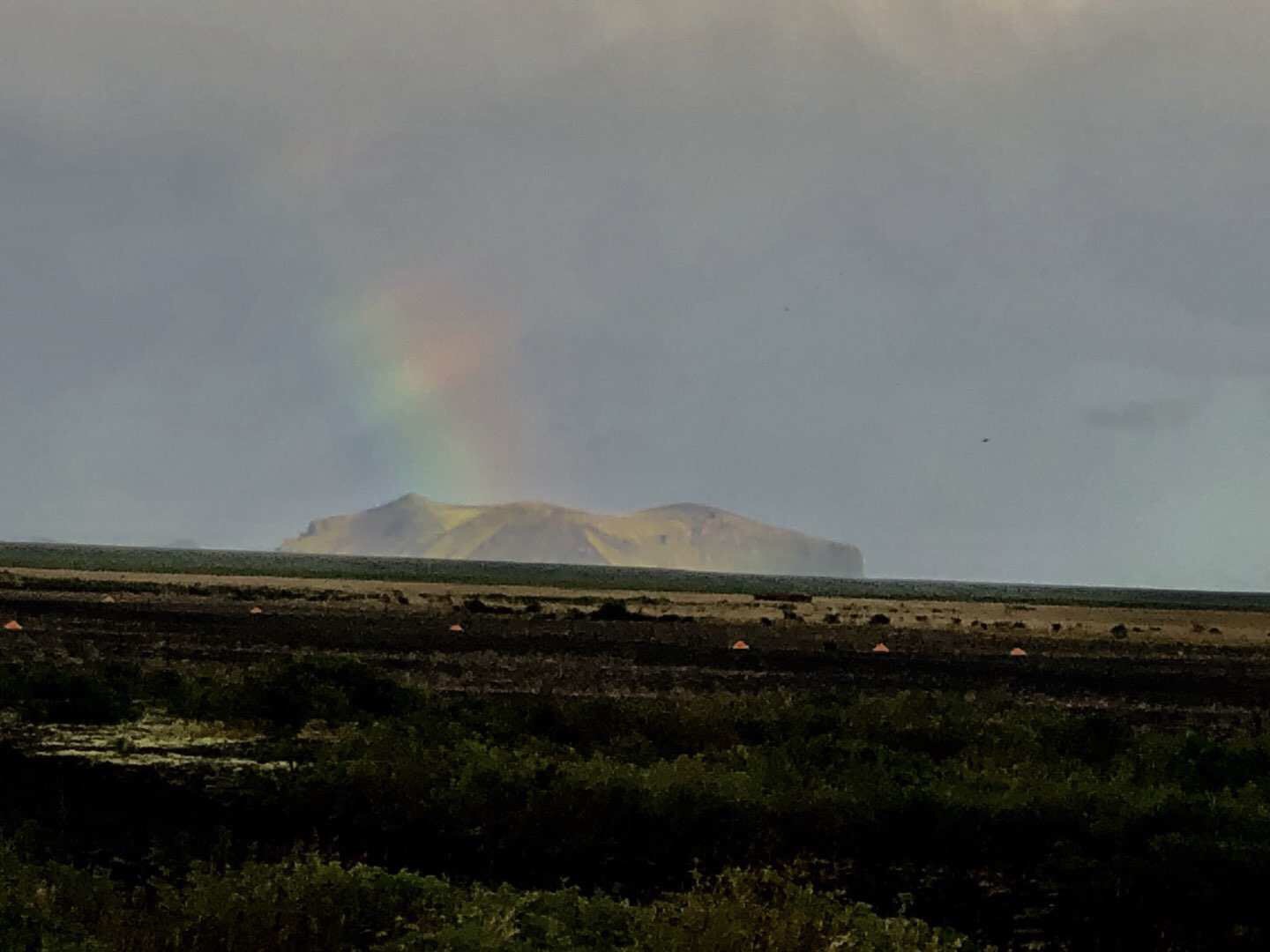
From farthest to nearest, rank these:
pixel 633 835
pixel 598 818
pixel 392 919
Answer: pixel 598 818
pixel 633 835
pixel 392 919

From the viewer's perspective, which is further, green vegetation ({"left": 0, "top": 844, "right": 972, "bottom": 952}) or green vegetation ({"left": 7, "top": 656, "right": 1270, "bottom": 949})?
green vegetation ({"left": 7, "top": 656, "right": 1270, "bottom": 949})

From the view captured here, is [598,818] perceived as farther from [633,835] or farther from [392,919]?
[392,919]

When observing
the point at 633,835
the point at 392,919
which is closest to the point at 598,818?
the point at 633,835

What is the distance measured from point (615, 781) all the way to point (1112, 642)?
63204mm

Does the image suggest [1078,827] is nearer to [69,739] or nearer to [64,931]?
[64,931]

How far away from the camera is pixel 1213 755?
74.6 feet

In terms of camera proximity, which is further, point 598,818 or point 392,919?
point 598,818

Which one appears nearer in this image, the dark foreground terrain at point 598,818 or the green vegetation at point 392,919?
the green vegetation at point 392,919

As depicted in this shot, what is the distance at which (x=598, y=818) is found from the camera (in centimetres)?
1756

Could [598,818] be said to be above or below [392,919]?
below

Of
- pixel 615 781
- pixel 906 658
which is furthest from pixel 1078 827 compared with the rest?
pixel 906 658

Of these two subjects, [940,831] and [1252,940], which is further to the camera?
[940,831]

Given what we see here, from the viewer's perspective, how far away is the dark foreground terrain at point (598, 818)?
38.1 feet

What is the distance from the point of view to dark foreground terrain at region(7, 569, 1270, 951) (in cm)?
1162
